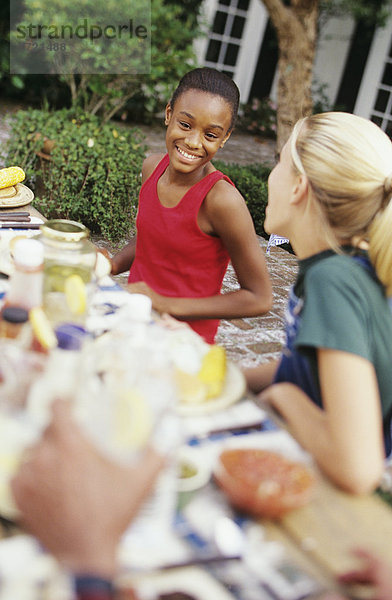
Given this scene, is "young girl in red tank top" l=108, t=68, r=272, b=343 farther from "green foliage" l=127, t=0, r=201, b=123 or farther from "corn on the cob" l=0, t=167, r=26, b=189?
"green foliage" l=127, t=0, r=201, b=123

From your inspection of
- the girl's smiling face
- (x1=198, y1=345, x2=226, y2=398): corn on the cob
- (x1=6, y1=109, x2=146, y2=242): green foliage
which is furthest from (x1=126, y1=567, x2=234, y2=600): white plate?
(x1=6, y1=109, x2=146, y2=242): green foliage

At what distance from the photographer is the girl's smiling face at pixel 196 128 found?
241 cm

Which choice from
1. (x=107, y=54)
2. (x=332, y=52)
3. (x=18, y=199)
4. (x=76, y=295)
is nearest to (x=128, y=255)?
(x=18, y=199)

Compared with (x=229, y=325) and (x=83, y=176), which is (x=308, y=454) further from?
(x=83, y=176)

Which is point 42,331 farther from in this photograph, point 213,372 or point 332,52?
point 332,52

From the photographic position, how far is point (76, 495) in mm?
893

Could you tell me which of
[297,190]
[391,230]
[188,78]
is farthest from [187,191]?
[391,230]

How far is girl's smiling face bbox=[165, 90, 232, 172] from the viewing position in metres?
2.41

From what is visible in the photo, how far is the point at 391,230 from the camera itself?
1555 millimetres

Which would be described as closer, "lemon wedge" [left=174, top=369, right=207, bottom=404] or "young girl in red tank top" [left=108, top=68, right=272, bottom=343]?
"lemon wedge" [left=174, top=369, right=207, bottom=404]

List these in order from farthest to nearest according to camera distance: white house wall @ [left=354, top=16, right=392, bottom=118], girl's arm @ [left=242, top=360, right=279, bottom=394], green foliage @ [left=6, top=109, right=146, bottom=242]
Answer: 1. white house wall @ [left=354, top=16, right=392, bottom=118]
2. green foliage @ [left=6, top=109, right=146, bottom=242]
3. girl's arm @ [left=242, top=360, right=279, bottom=394]

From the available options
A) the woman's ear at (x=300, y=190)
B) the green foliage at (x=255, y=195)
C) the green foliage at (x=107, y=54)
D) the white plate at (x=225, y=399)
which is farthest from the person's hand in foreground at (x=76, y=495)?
the green foliage at (x=107, y=54)

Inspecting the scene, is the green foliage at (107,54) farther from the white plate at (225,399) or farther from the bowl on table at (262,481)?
the bowl on table at (262,481)

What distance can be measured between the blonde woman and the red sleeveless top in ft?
2.05
